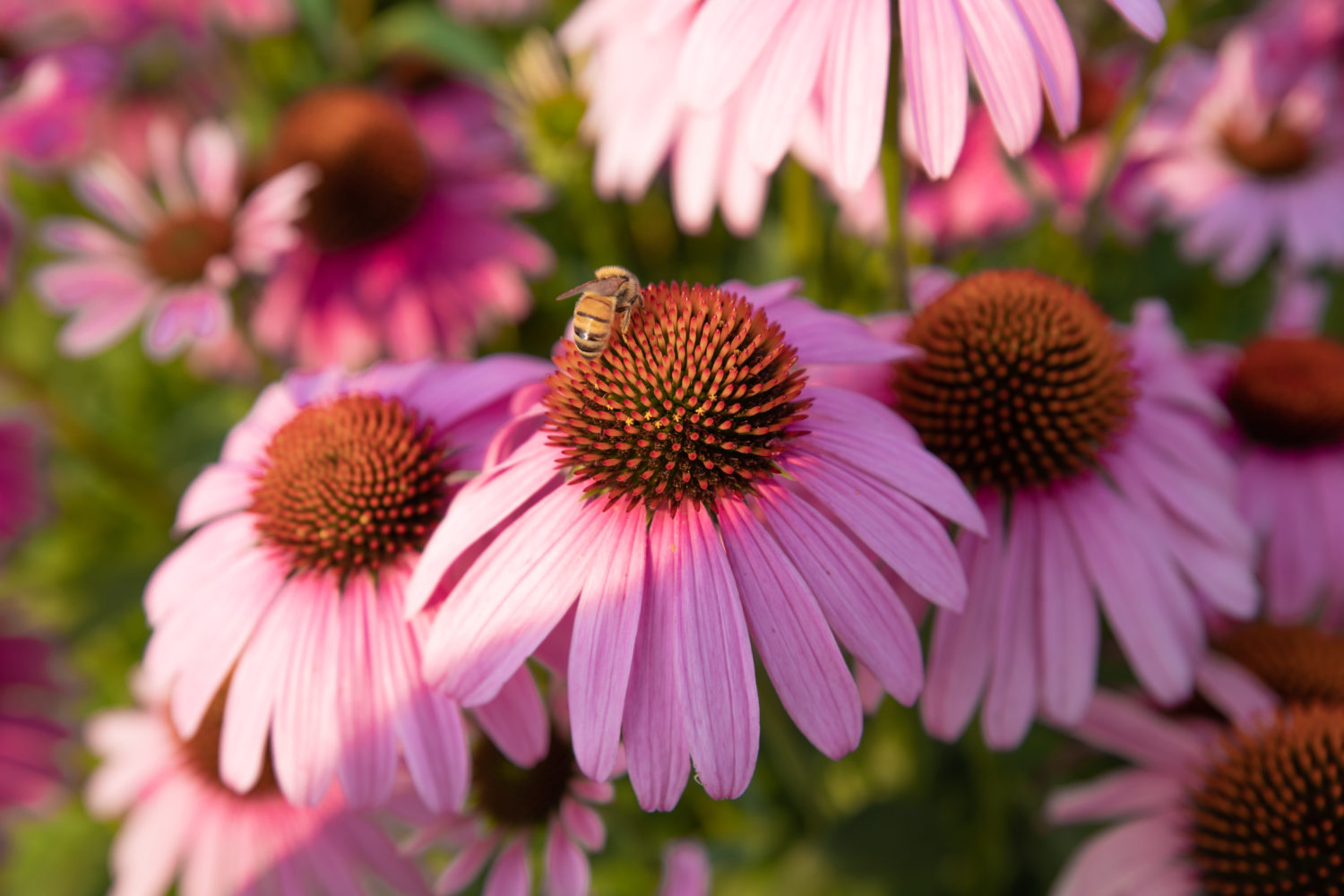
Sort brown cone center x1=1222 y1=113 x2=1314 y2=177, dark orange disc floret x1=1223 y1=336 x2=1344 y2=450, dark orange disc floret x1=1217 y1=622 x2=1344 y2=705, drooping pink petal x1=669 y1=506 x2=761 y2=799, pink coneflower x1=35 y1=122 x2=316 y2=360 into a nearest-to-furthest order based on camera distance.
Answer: drooping pink petal x1=669 y1=506 x2=761 y2=799 < dark orange disc floret x1=1217 y1=622 x2=1344 y2=705 < dark orange disc floret x1=1223 y1=336 x2=1344 y2=450 < pink coneflower x1=35 y1=122 x2=316 y2=360 < brown cone center x1=1222 y1=113 x2=1314 y2=177

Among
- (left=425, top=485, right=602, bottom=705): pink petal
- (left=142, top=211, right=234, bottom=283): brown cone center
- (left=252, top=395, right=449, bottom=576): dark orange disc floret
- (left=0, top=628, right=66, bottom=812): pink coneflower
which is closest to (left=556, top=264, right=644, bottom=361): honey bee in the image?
(left=425, top=485, right=602, bottom=705): pink petal

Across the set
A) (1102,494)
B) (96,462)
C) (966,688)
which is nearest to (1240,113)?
(1102,494)

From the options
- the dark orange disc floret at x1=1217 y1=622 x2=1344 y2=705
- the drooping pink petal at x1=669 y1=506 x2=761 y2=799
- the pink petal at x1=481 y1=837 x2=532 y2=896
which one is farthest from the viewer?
the dark orange disc floret at x1=1217 y1=622 x2=1344 y2=705

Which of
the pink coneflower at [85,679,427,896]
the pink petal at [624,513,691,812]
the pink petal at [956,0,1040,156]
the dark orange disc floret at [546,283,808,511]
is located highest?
the pink petal at [956,0,1040,156]

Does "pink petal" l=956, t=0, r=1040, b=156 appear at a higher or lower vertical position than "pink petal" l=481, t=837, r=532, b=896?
higher

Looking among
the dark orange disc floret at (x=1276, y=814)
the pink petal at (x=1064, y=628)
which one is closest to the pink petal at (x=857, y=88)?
the pink petal at (x=1064, y=628)

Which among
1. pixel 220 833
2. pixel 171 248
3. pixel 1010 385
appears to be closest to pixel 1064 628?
pixel 1010 385

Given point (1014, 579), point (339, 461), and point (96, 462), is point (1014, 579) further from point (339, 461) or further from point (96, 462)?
point (96, 462)

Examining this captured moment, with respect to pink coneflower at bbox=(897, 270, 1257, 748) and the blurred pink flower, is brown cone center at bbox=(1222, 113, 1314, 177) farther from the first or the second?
pink coneflower at bbox=(897, 270, 1257, 748)

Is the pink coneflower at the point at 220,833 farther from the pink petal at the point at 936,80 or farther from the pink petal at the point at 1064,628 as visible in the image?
the pink petal at the point at 936,80
